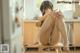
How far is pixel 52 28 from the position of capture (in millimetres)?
1999

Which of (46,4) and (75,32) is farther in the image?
(75,32)

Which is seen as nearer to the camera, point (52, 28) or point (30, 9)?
point (52, 28)

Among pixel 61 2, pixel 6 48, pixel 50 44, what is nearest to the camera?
pixel 6 48

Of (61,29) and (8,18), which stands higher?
(8,18)

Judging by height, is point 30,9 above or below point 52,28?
above

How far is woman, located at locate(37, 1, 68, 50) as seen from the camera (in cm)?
192

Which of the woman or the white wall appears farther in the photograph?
the white wall

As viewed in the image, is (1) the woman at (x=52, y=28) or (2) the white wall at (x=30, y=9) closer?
(1) the woman at (x=52, y=28)

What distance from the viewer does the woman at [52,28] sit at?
192 centimetres

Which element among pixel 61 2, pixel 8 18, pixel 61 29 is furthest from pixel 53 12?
pixel 61 2

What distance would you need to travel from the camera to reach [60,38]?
2021 millimetres

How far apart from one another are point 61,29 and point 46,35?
204mm

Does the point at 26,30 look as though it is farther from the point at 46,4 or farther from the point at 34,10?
the point at 46,4

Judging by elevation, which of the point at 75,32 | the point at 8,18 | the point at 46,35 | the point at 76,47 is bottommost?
the point at 76,47
